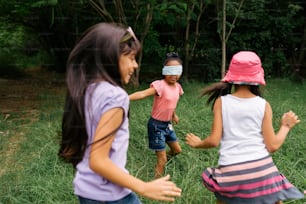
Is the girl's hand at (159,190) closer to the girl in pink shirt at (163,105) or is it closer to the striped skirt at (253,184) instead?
the striped skirt at (253,184)

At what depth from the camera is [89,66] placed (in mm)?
1188

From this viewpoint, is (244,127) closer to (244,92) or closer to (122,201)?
(244,92)

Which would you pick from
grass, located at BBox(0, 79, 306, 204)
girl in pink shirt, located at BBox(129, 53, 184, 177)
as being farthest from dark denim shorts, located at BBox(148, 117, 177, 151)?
grass, located at BBox(0, 79, 306, 204)

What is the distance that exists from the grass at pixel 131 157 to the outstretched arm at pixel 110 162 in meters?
1.21

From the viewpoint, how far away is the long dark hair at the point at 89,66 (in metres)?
1.15

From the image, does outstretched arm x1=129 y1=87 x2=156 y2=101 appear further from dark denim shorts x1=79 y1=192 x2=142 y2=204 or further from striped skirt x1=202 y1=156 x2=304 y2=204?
dark denim shorts x1=79 y1=192 x2=142 y2=204

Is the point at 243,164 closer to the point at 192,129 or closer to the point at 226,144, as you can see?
the point at 226,144

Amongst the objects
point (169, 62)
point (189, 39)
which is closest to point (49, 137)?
point (169, 62)

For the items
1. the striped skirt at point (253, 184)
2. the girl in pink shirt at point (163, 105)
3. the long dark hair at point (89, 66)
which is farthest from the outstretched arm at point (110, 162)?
the girl in pink shirt at point (163, 105)

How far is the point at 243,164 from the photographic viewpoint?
164cm

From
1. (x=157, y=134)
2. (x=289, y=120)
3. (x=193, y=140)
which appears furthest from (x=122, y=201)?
(x=157, y=134)

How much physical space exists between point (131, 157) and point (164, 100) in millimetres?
612

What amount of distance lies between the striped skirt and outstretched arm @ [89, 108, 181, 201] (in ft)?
2.02

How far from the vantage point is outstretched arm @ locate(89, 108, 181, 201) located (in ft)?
3.52
